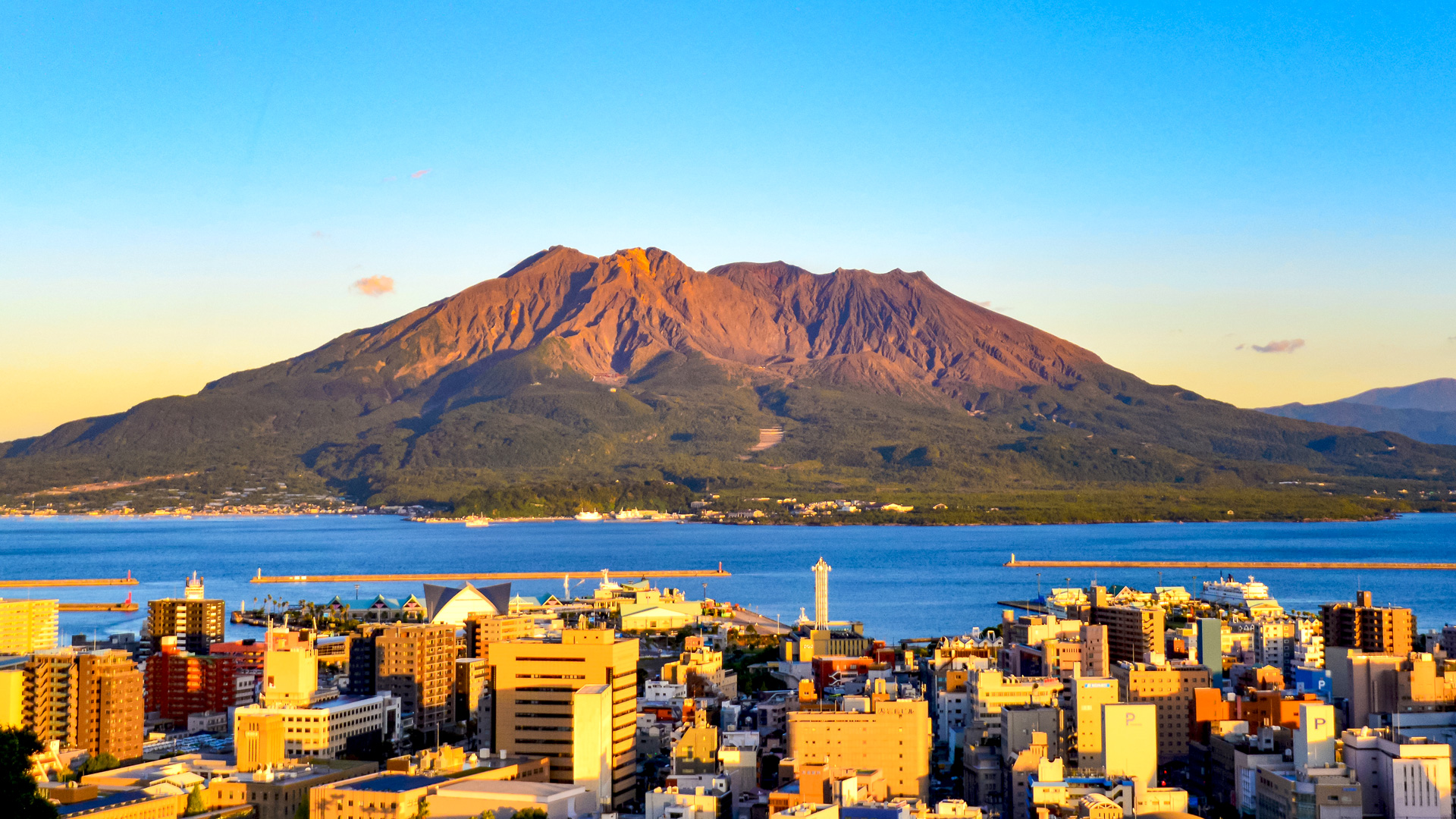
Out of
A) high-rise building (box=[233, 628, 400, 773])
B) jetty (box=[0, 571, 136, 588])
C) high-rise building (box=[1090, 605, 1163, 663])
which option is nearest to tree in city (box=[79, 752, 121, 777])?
high-rise building (box=[233, 628, 400, 773])

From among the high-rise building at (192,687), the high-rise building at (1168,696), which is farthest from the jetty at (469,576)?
the high-rise building at (1168,696)

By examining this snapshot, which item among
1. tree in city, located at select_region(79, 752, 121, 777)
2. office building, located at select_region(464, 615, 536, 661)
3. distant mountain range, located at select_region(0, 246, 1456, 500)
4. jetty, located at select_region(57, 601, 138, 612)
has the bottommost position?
tree in city, located at select_region(79, 752, 121, 777)

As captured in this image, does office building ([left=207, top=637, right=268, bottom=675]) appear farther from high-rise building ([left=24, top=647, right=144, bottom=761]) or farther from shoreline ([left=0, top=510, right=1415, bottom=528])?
shoreline ([left=0, top=510, right=1415, bottom=528])

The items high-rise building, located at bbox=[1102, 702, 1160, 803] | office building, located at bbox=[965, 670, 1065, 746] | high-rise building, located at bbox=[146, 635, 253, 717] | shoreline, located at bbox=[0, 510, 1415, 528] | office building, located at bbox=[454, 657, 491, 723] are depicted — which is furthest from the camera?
shoreline, located at bbox=[0, 510, 1415, 528]

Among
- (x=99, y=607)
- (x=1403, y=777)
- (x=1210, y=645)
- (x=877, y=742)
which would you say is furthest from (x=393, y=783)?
(x=99, y=607)

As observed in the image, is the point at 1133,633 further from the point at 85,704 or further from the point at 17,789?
the point at 17,789

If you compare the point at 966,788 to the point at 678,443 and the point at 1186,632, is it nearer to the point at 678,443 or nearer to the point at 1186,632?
the point at 1186,632

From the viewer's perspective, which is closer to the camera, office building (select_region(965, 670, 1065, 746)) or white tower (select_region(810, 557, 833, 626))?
office building (select_region(965, 670, 1065, 746))
